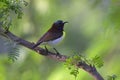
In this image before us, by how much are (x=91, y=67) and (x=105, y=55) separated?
1.06 meters

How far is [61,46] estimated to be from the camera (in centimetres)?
469

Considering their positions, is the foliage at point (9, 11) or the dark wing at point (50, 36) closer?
the foliage at point (9, 11)

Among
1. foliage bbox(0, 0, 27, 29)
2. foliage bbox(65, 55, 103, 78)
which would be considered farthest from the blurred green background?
foliage bbox(0, 0, 27, 29)

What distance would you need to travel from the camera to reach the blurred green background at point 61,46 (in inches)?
67.7

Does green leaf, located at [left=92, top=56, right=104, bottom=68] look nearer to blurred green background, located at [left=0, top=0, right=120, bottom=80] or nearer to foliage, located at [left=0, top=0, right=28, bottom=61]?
blurred green background, located at [left=0, top=0, right=120, bottom=80]

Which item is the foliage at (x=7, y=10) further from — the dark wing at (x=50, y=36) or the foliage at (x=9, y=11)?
the dark wing at (x=50, y=36)

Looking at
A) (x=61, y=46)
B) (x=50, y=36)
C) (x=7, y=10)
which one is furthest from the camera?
(x=61, y=46)

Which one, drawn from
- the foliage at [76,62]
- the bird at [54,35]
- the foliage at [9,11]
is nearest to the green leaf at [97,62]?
the foliage at [76,62]

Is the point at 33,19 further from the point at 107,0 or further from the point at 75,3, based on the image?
the point at 107,0

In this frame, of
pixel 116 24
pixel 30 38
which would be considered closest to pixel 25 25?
pixel 30 38

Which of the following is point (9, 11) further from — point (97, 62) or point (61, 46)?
point (61, 46)

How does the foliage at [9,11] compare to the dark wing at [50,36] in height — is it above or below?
below

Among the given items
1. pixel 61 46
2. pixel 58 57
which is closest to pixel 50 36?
pixel 58 57

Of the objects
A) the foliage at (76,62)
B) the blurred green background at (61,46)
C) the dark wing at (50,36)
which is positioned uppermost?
the blurred green background at (61,46)
